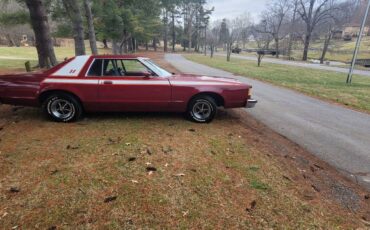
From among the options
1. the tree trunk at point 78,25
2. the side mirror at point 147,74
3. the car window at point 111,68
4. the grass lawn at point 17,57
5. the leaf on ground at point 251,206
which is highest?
the tree trunk at point 78,25

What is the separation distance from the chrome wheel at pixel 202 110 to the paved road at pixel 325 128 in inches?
69.9

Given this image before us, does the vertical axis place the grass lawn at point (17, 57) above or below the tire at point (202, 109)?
below

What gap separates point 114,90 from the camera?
219 inches

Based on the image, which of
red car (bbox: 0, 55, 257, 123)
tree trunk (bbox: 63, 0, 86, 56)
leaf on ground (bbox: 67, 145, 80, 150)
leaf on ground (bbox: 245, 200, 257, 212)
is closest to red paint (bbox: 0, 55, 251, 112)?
red car (bbox: 0, 55, 257, 123)

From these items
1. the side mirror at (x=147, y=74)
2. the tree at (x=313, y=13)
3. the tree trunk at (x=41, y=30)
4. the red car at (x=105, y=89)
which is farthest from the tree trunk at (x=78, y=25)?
the tree at (x=313, y=13)

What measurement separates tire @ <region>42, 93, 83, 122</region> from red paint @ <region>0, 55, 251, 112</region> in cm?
14

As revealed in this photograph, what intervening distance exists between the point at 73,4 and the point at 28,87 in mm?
10404

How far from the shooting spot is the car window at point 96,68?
561 centimetres

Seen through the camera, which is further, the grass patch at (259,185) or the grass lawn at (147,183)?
the grass patch at (259,185)

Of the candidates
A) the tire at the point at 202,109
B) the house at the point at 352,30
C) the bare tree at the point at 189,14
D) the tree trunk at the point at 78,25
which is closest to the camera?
the tire at the point at 202,109

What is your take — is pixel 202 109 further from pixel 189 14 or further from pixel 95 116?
pixel 189 14

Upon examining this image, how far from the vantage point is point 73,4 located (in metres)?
14.0

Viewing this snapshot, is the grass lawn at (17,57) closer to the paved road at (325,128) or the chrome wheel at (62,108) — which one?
the chrome wheel at (62,108)

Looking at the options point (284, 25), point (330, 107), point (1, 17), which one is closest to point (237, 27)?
point (284, 25)
